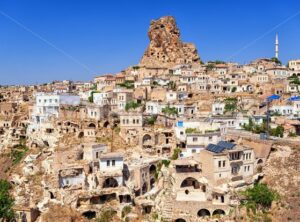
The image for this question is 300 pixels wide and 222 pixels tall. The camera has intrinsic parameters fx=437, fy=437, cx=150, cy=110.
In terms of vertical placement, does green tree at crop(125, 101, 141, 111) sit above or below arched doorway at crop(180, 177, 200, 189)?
above

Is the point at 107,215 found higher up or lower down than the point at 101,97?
lower down

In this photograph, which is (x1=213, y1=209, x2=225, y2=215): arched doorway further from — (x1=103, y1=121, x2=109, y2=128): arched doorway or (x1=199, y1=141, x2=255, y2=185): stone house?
(x1=103, y1=121, x2=109, y2=128): arched doorway

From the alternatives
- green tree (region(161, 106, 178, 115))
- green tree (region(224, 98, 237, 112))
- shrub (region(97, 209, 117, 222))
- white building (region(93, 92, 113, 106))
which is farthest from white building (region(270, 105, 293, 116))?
shrub (region(97, 209, 117, 222))

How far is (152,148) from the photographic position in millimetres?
45375

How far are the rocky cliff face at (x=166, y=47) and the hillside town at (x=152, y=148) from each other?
19315mm

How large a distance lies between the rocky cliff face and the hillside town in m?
19.3

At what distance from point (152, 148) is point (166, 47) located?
50063 mm

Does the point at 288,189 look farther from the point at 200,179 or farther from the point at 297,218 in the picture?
the point at 200,179

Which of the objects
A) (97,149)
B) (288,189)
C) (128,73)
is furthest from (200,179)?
(128,73)

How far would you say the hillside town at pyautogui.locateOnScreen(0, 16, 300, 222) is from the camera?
120 feet

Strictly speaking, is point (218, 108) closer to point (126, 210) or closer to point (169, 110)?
point (169, 110)

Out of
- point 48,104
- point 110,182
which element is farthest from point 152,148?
point 48,104

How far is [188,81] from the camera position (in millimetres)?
71250

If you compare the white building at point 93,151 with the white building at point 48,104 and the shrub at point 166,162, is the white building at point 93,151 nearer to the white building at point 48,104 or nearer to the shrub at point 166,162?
the shrub at point 166,162
